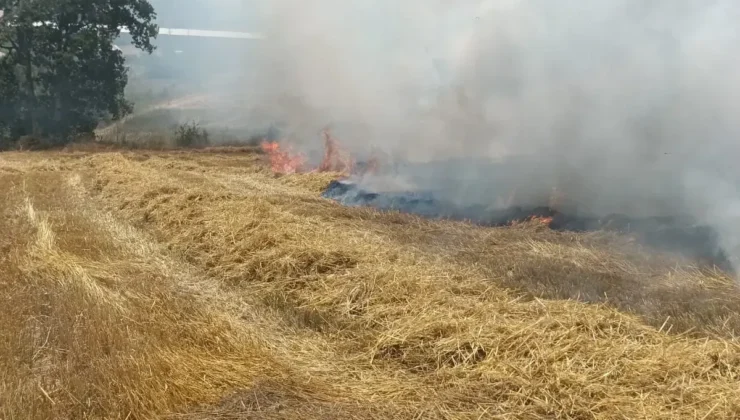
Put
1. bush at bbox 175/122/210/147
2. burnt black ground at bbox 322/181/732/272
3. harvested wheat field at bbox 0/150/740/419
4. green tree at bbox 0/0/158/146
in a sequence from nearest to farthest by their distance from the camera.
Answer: harvested wheat field at bbox 0/150/740/419 → burnt black ground at bbox 322/181/732/272 → green tree at bbox 0/0/158/146 → bush at bbox 175/122/210/147

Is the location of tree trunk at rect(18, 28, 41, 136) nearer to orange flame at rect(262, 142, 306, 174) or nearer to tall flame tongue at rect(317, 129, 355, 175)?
orange flame at rect(262, 142, 306, 174)

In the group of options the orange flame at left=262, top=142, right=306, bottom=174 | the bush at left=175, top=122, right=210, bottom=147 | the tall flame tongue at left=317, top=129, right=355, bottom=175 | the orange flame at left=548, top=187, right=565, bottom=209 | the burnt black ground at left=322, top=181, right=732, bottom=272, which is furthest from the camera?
the bush at left=175, top=122, right=210, bottom=147

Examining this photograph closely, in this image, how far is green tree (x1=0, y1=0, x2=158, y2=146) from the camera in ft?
102

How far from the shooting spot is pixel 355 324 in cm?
623

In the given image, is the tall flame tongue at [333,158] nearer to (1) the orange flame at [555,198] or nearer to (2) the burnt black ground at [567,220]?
(2) the burnt black ground at [567,220]

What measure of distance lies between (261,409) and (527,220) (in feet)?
24.4

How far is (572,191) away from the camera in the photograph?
11469 mm

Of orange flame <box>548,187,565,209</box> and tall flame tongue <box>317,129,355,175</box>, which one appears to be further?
tall flame tongue <box>317,129,355,175</box>

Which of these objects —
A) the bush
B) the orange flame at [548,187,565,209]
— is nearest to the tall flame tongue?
the orange flame at [548,187,565,209]

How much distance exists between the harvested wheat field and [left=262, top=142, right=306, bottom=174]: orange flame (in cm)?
981

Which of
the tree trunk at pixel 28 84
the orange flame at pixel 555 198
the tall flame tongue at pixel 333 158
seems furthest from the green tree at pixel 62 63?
the orange flame at pixel 555 198

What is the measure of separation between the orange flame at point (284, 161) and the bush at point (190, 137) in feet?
39.8

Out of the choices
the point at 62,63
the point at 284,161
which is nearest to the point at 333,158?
the point at 284,161

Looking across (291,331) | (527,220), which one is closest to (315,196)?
(527,220)
